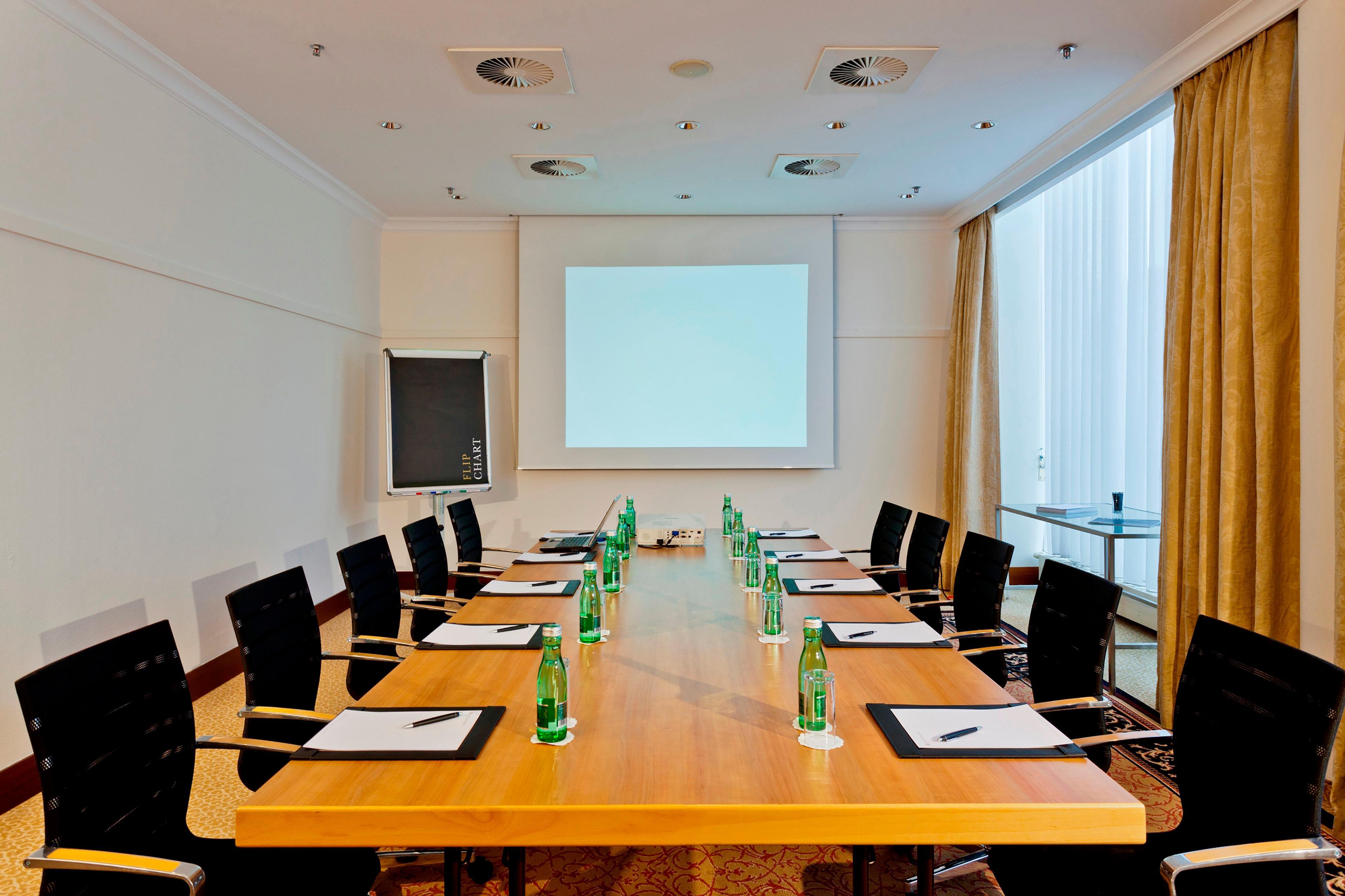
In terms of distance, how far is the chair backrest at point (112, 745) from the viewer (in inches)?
60.6

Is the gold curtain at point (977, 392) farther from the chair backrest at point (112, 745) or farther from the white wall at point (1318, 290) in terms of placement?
the chair backrest at point (112, 745)

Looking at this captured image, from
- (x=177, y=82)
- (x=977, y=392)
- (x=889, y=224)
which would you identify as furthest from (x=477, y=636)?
(x=889, y=224)

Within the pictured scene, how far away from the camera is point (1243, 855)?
1438 millimetres

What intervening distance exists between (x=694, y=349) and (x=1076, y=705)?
5.16 meters

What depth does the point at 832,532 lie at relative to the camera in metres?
7.08

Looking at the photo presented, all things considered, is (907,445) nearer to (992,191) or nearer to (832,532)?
(832,532)

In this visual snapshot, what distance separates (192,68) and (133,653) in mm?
Result: 3440

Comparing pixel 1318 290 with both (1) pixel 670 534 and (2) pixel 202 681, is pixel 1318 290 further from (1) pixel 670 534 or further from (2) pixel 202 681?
(2) pixel 202 681

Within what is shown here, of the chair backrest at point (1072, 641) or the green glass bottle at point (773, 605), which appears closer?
the chair backrest at point (1072, 641)

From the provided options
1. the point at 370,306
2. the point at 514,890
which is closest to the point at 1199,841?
the point at 514,890

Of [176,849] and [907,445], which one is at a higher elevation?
[907,445]

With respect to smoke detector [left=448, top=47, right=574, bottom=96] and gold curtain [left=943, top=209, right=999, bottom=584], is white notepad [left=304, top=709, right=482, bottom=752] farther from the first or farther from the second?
gold curtain [left=943, top=209, right=999, bottom=584]

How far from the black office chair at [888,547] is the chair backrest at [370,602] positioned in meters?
2.39

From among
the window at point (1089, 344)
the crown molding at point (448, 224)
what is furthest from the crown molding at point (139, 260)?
the window at point (1089, 344)
